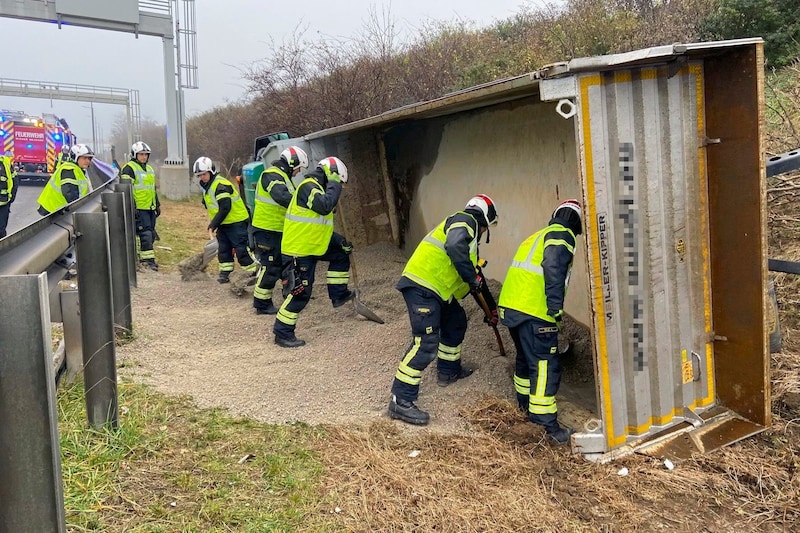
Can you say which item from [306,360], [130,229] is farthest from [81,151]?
[306,360]

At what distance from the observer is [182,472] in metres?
3.03

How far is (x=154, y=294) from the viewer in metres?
6.91

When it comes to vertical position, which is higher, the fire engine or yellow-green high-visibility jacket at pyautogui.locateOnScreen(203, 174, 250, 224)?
the fire engine

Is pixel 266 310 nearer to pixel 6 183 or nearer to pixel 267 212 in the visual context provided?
pixel 267 212

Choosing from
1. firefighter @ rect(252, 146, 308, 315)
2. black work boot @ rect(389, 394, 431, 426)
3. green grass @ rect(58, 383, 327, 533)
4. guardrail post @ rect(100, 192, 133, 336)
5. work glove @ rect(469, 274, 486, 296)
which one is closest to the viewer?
green grass @ rect(58, 383, 327, 533)

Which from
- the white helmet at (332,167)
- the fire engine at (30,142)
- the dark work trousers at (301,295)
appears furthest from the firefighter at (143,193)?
the fire engine at (30,142)

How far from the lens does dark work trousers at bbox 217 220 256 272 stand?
757cm

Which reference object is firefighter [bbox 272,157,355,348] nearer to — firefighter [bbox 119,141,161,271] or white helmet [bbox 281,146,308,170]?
white helmet [bbox 281,146,308,170]

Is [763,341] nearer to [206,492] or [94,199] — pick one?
[206,492]

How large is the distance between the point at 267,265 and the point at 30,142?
2046cm

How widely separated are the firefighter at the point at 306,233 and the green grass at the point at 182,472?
1.54 metres

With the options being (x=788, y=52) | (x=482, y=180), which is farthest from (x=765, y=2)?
(x=482, y=180)

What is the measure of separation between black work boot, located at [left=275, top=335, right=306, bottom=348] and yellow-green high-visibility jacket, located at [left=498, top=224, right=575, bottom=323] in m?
2.11

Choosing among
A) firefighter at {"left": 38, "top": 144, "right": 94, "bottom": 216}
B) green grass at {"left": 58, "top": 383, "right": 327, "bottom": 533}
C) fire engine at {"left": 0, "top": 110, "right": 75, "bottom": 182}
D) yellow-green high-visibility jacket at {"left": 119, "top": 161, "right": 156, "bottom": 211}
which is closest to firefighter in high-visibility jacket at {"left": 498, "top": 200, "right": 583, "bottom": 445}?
green grass at {"left": 58, "top": 383, "right": 327, "bottom": 533}
